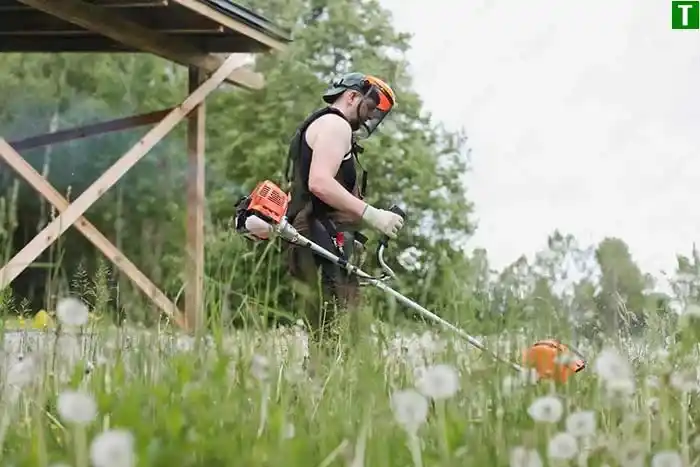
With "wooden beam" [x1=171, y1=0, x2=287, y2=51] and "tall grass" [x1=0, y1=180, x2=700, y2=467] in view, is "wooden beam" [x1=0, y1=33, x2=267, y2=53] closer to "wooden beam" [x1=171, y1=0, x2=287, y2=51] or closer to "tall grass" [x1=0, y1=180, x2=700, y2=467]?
"wooden beam" [x1=171, y1=0, x2=287, y2=51]

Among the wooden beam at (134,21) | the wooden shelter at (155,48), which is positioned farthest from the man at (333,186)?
the wooden beam at (134,21)

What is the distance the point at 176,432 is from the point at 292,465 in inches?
5.2

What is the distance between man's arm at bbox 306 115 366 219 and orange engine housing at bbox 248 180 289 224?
0.12 meters

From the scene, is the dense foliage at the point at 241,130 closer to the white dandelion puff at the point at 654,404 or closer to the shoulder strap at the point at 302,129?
the shoulder strap at the point at 302,129

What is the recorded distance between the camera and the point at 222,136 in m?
12.6

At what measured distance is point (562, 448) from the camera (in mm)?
997

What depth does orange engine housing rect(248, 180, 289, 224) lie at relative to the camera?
2.99 metres

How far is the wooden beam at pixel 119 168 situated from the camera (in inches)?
207

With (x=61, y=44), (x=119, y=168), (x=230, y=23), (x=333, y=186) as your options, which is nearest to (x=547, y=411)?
(x=333, y=186)

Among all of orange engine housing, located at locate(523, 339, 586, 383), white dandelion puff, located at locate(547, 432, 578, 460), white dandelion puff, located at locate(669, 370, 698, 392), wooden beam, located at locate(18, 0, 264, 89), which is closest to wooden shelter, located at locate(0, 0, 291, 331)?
wooden beam, located at locate(18, 0, 264, 89)

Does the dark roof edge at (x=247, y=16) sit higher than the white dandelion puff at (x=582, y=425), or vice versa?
the dark roof edge at (x=247, y=16)

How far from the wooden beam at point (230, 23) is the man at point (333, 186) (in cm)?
262

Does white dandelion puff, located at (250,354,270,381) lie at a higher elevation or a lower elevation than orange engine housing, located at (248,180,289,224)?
lower

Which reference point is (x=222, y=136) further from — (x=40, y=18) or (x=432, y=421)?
(x=432, y=421)
